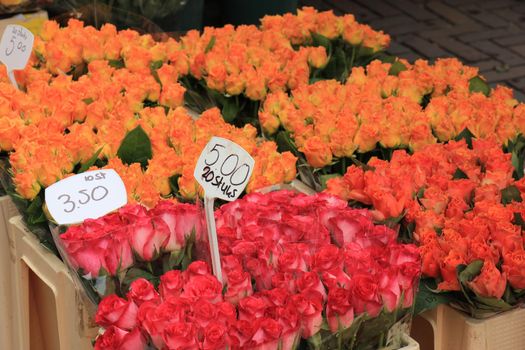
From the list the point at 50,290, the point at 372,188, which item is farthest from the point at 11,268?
the point at 372,188

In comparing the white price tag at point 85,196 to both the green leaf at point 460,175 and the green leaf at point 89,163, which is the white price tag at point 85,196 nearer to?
the green leaf at point 89,163

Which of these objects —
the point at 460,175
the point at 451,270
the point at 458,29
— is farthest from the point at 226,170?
the point at 458,29

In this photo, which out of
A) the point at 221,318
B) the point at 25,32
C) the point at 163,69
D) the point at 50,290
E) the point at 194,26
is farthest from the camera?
the point at 194,26

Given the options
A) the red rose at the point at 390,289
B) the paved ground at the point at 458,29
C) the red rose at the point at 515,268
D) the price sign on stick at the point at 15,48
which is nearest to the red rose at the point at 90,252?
the red rose at the point at 390,289

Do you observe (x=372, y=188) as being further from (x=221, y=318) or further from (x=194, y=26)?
(x=194, y=26)

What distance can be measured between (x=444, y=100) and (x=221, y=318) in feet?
3.88

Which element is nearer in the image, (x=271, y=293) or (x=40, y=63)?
(x=271, y=293)

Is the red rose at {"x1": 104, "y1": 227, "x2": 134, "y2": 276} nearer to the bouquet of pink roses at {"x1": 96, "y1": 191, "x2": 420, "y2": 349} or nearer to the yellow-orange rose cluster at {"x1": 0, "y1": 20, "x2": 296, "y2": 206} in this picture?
the bouquet of pink roses at {"x1": 96, "y1": 191, "x2": 420, "y2": 349}

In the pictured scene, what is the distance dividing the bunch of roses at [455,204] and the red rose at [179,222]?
41cm

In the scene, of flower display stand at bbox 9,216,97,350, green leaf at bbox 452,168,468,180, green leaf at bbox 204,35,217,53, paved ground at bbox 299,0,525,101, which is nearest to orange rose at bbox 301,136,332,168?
green leaf at bbox 452,168,468,180

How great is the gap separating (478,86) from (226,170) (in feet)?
4.31

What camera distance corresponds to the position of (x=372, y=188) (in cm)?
183

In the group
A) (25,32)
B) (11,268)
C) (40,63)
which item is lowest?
(11,268)

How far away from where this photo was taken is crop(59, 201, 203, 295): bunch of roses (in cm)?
153
